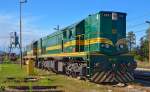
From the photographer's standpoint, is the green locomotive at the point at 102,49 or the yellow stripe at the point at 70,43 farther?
the yellow stripe at the point at 70,43

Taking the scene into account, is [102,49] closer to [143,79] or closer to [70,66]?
[70,66]

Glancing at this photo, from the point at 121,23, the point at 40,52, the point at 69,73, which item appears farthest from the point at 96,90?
the point at 40,52

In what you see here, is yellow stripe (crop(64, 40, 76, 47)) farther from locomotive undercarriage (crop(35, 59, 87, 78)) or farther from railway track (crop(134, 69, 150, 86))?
railway track (crop(134, 69, 150, 86))

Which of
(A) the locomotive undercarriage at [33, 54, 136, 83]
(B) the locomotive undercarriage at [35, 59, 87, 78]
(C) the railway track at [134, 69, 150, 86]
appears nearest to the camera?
(A) the locomotive undercarriage at [33, 54, 136, 83]

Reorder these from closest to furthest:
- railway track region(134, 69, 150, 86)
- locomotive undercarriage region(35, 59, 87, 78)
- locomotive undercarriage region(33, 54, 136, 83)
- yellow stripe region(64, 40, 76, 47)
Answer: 1. locomotive undercarriage region(33, 54, 136, 83)
2. locomotive undercarriage region(35, 59, 87, 78)
3. railway track region(134, 69, 150, 86)
4. yellow stripe region(64, 40, 76, 47)

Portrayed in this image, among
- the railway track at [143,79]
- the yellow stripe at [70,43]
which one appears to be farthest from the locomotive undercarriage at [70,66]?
the railway track at [143,79]

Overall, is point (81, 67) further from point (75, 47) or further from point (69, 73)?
A: point (69, 73)

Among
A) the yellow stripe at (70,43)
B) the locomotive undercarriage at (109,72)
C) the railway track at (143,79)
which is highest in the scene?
the yellow stripe at (70,43)

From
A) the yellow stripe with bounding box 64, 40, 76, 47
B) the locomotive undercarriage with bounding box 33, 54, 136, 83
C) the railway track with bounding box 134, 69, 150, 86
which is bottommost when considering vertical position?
the railway track with bounding box 134, 69, 150, 86

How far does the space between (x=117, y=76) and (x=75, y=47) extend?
3.96m

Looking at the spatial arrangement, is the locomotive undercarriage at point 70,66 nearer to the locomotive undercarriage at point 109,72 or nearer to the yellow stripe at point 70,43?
the locomotive undercarriage at point 109,72

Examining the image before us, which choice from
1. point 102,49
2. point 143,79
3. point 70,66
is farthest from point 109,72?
point 143,79

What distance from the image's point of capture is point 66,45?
27203mm

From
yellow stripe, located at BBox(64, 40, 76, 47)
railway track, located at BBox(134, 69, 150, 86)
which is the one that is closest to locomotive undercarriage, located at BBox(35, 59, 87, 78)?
yellow stripe, located at BBox(64, 40, 76, 47)
